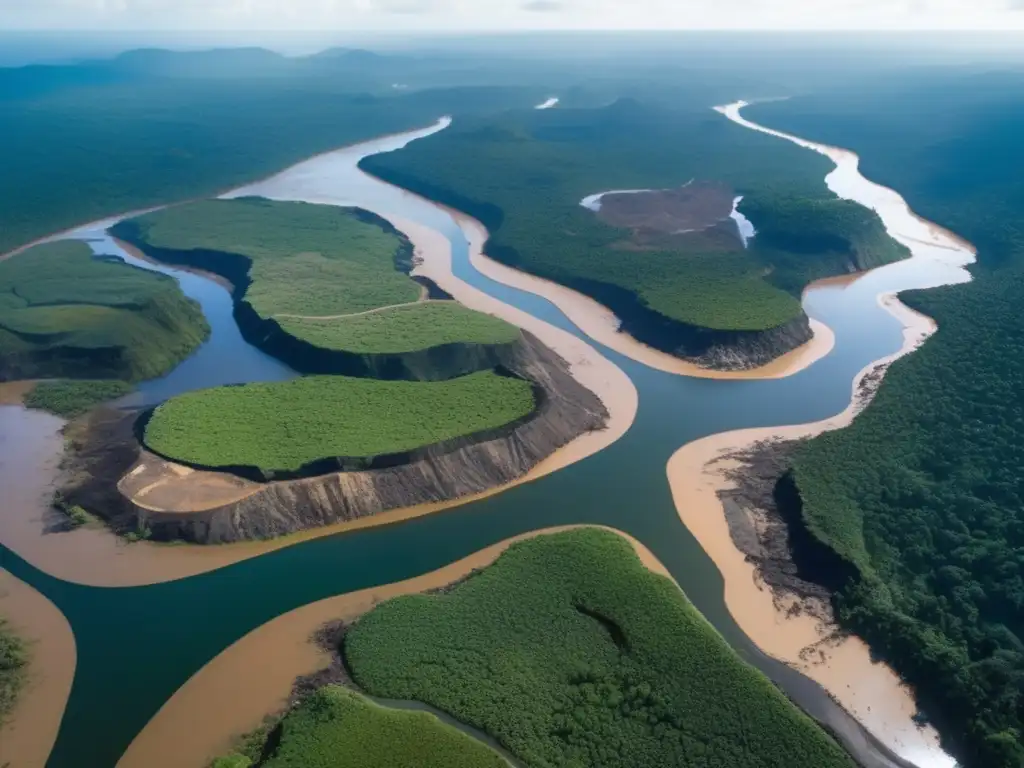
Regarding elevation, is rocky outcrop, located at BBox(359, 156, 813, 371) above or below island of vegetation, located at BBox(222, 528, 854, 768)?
below

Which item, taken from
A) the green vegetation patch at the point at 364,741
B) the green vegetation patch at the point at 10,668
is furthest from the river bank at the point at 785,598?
the green vegetation patch at the point at 10,668

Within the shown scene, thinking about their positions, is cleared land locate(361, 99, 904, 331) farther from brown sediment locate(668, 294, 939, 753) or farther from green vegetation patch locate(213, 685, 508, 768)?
green vegetation patch locate(213, 685, 508, 768)

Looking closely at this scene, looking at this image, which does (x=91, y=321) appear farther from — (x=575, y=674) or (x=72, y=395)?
(x=575, y=674)

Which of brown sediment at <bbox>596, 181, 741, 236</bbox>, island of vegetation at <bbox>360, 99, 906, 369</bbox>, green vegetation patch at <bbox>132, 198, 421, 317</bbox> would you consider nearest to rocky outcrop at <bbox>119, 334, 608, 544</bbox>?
island of vegetation at <bbox>360, 99, 906, 369</bbox>

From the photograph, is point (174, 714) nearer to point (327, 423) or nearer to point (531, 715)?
point (531, 715)

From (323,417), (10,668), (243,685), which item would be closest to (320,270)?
(323,417)

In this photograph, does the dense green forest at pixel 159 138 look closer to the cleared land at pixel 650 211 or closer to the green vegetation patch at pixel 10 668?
the cleared land at pixel 650 211
